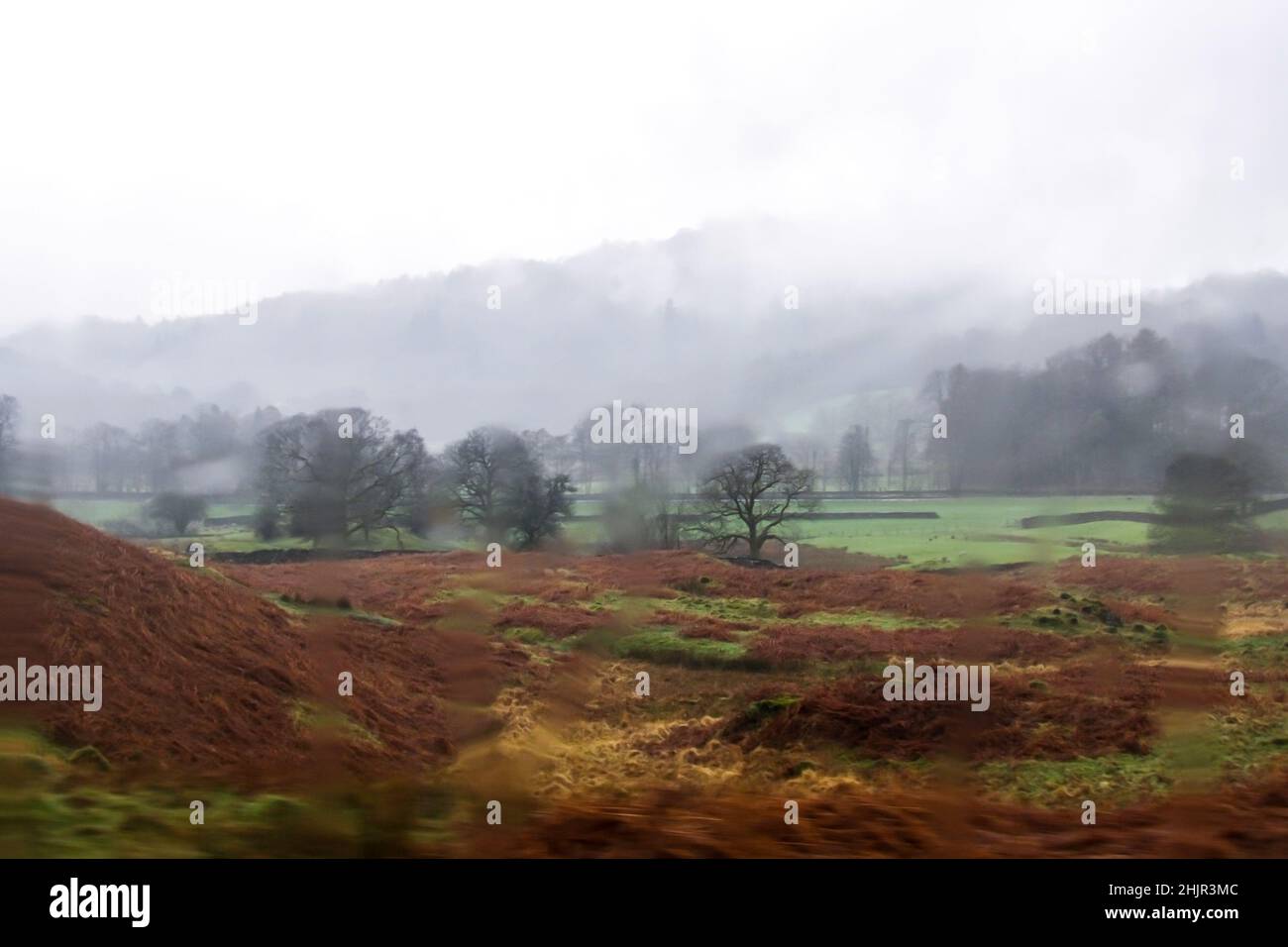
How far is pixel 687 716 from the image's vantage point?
5980 mm

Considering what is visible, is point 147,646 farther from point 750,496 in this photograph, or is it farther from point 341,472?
point 750,496

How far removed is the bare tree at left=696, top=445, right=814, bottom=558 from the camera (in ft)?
22.0

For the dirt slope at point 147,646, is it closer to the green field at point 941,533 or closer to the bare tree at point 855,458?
the green field at point 941,533

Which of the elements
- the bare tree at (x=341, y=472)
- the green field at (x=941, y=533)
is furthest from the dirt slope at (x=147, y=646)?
the bare tree at (x=341, y=472)

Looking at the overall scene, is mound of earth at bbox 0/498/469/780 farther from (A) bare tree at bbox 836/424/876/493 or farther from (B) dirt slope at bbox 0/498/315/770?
(A) bare tree at bbox 836/424/876/493

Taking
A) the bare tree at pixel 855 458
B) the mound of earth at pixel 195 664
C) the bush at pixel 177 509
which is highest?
the bare tree at pixel 855 458

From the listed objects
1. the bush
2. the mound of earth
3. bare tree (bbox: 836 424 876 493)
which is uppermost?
bare tree (bbox: 836 424 876 493)

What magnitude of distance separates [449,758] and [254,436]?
10.9ft

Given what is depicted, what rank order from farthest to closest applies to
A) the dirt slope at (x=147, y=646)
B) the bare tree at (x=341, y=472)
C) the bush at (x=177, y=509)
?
1. the bare tree at (x=341, y=472)
2. the bush at (x=177, y=509)
3. the dirt slope at (x=147, y=646)

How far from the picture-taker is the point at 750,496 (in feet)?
22.0

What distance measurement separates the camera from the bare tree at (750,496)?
670 cm

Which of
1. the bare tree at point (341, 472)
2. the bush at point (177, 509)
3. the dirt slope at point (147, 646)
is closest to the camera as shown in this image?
the dirt slope at point (147, 646)

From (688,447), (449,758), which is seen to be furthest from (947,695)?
(449,758)

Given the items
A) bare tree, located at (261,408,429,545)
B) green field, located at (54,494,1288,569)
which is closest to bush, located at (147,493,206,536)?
green field, located at (54,494,1288,569)
